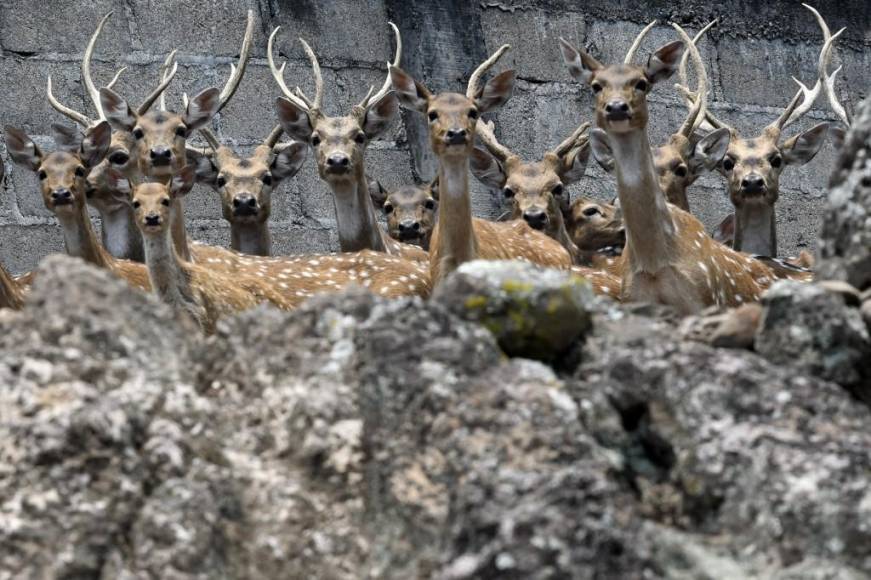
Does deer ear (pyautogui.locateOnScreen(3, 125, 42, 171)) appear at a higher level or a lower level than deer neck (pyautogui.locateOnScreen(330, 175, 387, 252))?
higher

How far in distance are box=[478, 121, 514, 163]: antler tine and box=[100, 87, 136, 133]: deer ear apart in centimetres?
229

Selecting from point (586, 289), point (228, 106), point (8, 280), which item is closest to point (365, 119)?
point (228, 106)

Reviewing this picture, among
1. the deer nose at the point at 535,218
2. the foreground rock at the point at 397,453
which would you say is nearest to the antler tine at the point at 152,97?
the deer nose at the point at 535,218

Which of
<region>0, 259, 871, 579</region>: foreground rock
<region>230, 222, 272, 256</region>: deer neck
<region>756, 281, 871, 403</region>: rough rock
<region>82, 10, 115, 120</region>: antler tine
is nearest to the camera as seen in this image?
<region>0, 259, 871, 579</region>: foreground rock

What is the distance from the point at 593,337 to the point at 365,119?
303 inches

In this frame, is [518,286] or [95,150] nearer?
[518,286]

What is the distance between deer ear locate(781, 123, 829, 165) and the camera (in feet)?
39.9

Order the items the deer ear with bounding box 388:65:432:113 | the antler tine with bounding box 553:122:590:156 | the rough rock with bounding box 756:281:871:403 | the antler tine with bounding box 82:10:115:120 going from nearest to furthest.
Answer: the rough rock with bounding box 756:281:871:403, the deer ear with bounding box 388:65:432:113, the antler tine with bounding box 82:10:115:120, the antler tine with bounding box 553:122:590:156

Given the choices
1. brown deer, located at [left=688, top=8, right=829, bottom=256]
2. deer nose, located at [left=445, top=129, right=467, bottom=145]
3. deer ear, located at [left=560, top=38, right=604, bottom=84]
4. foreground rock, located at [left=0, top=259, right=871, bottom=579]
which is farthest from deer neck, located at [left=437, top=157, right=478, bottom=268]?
foreground rock, located at [left=0, top=259, right=871, bottom=579]

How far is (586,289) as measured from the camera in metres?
4.34

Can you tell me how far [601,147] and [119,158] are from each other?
8.80ft

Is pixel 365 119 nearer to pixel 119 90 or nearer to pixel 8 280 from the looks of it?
pixel 119 90

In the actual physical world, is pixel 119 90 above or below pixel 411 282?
above

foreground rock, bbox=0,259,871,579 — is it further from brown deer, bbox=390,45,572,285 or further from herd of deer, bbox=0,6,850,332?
brown deer, bbox=390,45,572,285
